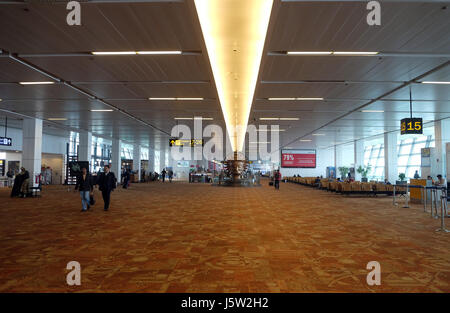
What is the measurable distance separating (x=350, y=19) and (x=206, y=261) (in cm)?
542

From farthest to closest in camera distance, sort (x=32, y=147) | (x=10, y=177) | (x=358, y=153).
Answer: (x=358, y=153)
(x=10, y=177)
(x=32, y=147)

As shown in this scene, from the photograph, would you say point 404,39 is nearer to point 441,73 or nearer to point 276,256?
point 441,73

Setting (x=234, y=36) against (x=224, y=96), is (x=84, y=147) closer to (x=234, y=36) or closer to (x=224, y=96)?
(x=224, y=96)

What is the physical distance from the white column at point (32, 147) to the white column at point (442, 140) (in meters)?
24.2

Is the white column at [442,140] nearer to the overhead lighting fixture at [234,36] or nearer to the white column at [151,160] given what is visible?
the overhead lighting fixture at [234,36]

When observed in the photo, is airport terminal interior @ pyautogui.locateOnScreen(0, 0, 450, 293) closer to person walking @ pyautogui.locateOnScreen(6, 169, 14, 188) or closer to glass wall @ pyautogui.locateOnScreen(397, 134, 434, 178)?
person walking @ pyautogui.locateOnScreen(6, 169, 14, 188)

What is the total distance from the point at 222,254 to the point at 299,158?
34188 millimetres

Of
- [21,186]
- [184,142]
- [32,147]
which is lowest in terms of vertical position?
[21,186]

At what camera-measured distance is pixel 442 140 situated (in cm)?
1759

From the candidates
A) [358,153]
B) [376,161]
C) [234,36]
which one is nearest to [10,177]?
[234,36]

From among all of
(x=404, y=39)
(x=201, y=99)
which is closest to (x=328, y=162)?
(x=201, y=99)

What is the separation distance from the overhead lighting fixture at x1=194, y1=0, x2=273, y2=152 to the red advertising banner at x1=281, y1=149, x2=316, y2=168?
2595 cm
